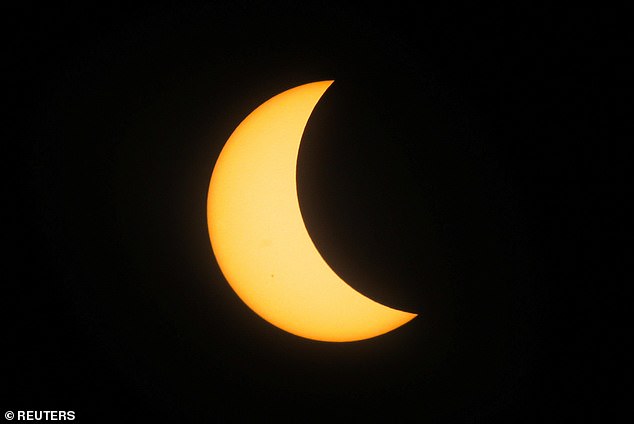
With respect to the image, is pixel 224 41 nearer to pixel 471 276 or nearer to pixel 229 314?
pixel 229 314

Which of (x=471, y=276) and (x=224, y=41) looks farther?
(x=471, y=276)

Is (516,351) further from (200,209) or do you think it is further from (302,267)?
(200,209)

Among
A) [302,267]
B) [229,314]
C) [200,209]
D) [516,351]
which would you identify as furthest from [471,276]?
[200,209]

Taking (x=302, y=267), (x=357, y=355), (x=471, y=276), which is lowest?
(x=357, y=355)

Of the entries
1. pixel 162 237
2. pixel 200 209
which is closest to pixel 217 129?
pixel 200 209

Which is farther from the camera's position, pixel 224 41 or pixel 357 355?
pixel 357 355

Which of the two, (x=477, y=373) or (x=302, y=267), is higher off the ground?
(x=302, y=267)

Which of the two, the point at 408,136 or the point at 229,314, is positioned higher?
the point at 408,136

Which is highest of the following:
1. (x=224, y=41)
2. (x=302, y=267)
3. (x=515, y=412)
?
(x=224, y=41)
